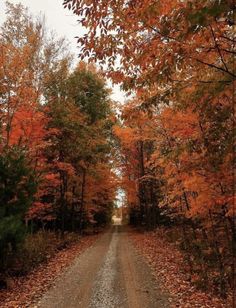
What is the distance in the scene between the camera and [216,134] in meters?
7.26

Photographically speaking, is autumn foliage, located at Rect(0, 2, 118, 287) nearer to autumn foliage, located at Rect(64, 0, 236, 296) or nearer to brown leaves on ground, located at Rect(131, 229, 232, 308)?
autumn foliage, located at Rect(64, 0, 236, 296)

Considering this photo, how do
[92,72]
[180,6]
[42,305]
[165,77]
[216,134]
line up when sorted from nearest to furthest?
[180,6]
[165,77]
[216,134]
[42,305]
[92,72]

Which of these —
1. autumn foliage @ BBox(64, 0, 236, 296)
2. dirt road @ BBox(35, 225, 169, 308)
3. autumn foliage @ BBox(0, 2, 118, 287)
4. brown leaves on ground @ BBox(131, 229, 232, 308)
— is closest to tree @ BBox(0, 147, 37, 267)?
autumn foliage @ BBox(0, 2, 118, 287)

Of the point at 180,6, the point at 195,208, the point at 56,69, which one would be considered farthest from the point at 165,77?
the point at 56,69

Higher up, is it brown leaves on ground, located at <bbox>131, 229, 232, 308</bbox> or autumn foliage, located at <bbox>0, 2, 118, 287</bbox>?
autumn foliage, located at <bbox>0, 2, 118, 287</bbox>

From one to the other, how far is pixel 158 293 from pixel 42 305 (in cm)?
338

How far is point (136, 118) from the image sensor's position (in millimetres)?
6742

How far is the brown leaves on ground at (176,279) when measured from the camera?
875 cm

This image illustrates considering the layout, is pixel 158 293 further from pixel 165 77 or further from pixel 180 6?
pixel 180 6

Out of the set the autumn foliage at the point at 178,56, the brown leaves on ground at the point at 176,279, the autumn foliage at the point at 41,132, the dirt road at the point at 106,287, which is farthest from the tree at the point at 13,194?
the autumn foliage at the point at 178,56

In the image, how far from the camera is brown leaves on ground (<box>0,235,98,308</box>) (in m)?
9.90

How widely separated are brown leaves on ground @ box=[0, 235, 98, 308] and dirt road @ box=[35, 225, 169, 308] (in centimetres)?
39

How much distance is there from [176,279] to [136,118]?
7.15 meters

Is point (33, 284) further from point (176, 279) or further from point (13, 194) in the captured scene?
point (176, 279)
